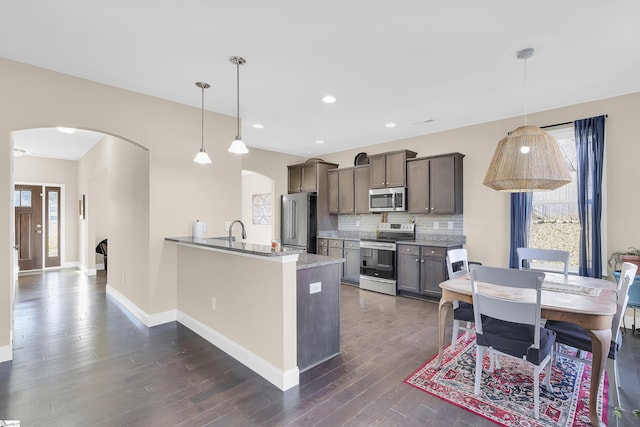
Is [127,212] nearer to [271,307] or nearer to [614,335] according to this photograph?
[271,307]

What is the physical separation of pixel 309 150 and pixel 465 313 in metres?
4.97

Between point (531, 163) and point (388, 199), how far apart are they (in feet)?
10.8

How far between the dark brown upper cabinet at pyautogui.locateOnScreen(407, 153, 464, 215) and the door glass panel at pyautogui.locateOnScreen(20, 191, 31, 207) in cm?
870

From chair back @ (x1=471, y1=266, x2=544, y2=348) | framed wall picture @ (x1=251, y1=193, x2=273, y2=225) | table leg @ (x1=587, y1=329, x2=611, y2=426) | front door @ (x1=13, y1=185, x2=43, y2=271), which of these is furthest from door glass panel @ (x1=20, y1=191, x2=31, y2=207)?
table leg @ (x1=587, y1=329, x2=611, y2=426)

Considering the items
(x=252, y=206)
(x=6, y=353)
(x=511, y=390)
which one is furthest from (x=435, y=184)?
(x=252, y=206)

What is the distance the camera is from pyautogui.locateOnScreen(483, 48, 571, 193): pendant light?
92.7 inches

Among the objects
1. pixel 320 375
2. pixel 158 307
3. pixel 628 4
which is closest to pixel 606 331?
pixel 320 375

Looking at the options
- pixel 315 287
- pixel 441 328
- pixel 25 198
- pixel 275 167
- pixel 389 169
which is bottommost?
pixel 441 328

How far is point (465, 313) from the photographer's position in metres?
2.81

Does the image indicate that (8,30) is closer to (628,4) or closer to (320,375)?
(320,375)

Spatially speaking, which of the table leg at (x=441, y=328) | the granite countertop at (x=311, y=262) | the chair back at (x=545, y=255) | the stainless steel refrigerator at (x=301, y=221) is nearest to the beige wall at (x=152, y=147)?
the granite countertop at (x=311, y=262)

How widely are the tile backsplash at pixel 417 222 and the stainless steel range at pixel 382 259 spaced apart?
16cm

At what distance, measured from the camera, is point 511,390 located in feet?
7.73

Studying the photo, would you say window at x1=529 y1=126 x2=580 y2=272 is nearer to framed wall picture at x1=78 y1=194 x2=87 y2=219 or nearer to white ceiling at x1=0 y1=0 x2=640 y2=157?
white ceiling at x1=0 y1=0 x2=640 y2=157
